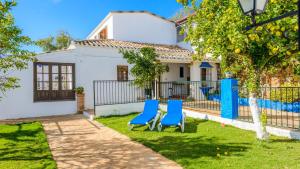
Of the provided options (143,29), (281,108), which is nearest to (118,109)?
(281,108)

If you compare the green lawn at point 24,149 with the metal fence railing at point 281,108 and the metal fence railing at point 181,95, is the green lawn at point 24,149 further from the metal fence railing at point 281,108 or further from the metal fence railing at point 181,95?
the metal fence railing at point 281,108

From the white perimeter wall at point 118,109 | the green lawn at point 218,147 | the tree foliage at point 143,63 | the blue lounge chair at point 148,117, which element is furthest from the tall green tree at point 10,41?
the tree foliage at point 143,63

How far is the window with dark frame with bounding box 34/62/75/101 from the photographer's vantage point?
1472 cm

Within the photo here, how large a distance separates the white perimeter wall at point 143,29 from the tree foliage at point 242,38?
13.8 meters

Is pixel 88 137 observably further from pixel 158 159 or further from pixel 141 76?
pixel 141 76

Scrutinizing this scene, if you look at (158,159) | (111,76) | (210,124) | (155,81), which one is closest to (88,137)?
(158,159)

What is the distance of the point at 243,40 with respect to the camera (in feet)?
20.8

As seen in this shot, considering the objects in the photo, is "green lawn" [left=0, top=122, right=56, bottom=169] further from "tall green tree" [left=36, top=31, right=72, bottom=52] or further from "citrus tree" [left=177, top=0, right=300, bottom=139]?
"tall green tree" [left=36, top=31, right=72, bottom=52]

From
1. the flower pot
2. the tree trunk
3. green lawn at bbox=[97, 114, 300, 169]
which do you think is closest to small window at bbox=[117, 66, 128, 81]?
the flower pot

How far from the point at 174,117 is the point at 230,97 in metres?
2.44

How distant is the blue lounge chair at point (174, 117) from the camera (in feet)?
30.5

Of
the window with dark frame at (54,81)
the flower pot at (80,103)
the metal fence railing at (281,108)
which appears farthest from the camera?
the flower pot at (80,103)

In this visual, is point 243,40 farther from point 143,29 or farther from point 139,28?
point 143,29

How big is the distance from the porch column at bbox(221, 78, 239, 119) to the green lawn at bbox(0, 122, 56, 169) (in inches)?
272
